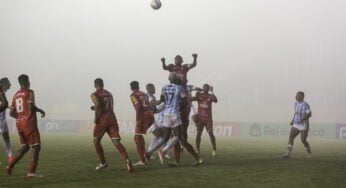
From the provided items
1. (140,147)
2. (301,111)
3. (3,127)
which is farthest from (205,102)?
(3,127)

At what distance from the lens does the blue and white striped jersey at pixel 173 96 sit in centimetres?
1308

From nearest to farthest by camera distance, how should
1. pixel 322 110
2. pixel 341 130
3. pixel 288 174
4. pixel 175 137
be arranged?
pixel 288 174 → pixel 175 137 → pixel 341 130 → pixel 322 110

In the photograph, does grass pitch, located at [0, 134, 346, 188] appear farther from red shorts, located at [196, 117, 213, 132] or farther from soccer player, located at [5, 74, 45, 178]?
red shorts, located at [196, 117, 213, 132]

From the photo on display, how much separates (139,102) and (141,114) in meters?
0.33

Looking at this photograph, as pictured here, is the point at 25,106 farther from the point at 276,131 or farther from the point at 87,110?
the point at 87,110

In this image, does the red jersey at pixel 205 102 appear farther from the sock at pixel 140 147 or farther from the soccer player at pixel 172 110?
the soccer player at pixel 172 110

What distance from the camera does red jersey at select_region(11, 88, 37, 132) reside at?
1073cm

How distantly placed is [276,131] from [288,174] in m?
32.0

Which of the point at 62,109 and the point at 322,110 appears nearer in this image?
the point at 322,110

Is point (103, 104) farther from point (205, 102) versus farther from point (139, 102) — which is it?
point (205, 102)

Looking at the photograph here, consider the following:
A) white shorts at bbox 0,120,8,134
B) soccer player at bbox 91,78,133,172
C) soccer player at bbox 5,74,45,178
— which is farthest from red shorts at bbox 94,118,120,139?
white shorts at bbox 0,120,8,134

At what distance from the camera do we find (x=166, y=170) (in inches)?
486

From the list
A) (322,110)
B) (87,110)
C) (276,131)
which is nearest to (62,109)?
(87,110)

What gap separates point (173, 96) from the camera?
13.1 m
